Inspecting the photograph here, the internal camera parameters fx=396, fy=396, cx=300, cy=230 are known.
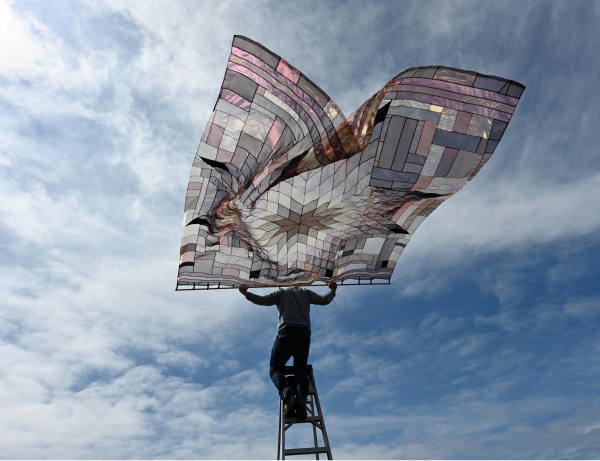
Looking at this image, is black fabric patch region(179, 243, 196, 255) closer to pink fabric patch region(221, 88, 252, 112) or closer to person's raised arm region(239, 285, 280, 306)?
person's raised arm region(239, 285, 280, 306)

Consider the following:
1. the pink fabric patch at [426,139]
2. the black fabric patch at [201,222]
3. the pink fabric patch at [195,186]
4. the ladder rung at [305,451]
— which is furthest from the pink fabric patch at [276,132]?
the ladder rung at [305,451]

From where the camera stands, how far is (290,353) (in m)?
6.50

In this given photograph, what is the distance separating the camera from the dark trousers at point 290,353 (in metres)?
6.26

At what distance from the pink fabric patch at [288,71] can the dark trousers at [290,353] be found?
3.91 metres

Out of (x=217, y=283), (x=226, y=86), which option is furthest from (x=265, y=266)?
(x=226, y=86)

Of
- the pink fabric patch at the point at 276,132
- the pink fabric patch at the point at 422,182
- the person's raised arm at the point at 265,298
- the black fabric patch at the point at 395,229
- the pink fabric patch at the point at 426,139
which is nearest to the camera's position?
the pink fabric patch at the point at 276,132

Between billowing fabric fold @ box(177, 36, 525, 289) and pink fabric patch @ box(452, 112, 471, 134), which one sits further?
pink fabric patch @ box(452, 112, 471, 134)

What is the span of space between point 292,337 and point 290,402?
1.03 m

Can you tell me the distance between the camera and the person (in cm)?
594

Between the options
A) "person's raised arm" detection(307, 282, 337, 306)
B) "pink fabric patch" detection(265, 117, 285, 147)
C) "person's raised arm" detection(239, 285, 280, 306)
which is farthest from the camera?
"person's raised arm" detection(307, 282, 337, 306)

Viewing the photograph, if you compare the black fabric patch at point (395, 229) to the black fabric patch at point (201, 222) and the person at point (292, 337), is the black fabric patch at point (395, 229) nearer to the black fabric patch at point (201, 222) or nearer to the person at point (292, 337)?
the person at point (292, 337)

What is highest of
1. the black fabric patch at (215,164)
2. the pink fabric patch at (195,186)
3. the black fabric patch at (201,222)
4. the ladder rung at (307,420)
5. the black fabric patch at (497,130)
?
the black fabric patch at (497,130)

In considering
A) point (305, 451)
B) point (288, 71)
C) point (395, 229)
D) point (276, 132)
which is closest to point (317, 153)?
point (276, 132)

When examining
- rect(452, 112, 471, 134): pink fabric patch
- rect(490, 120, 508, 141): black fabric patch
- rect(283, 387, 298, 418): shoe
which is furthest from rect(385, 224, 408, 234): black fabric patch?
rect(283, 387, 298, 418): shoe
